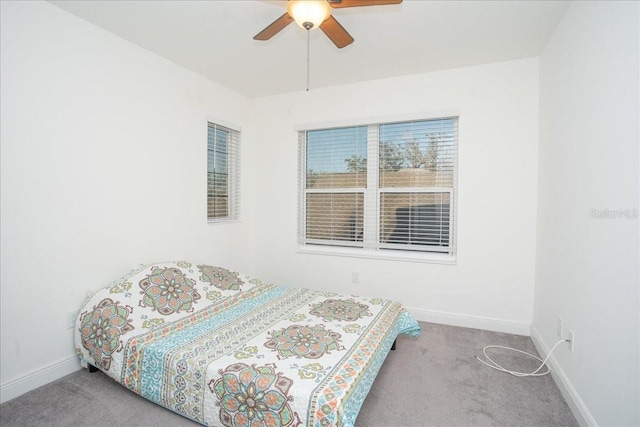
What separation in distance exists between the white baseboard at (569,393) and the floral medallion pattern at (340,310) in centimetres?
127

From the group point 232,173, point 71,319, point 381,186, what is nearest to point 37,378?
point 71,319

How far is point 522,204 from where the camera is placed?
9.72ft

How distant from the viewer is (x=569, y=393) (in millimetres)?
1933

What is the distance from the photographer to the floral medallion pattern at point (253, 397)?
1.49 meters

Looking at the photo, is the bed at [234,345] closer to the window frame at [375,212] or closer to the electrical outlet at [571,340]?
the window frame at [375,212]

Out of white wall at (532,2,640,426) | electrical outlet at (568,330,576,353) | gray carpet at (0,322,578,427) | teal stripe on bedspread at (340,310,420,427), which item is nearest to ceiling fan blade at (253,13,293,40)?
white wall at (532,2,640,426)

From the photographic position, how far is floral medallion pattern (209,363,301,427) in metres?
1.49

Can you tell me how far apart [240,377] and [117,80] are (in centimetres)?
246

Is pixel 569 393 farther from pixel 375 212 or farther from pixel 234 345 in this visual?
pixel 375 212

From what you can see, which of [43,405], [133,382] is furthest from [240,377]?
[43,405]

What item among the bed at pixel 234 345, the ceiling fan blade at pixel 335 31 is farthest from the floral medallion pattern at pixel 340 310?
the ceiling fan blade at pixel 335 31

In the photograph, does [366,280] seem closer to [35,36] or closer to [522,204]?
[522,204]

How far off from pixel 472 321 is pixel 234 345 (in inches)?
92.9

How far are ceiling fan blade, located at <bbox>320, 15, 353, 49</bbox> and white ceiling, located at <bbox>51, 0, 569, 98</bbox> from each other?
11.5 inches
